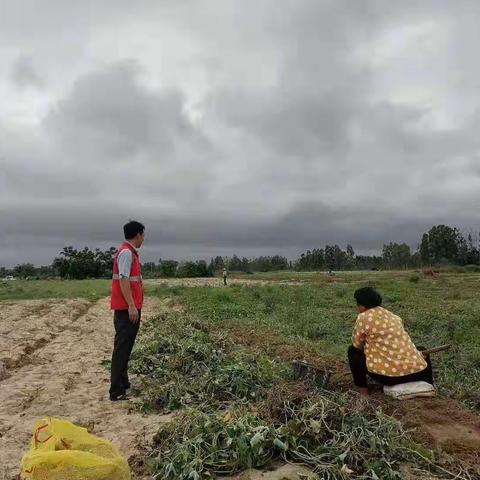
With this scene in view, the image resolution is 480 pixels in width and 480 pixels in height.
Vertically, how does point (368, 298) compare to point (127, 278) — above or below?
below

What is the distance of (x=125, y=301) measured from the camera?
6.10 m

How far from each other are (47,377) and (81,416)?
2.42 metres

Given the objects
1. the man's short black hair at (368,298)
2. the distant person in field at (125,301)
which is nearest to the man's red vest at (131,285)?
the distant person in field at (125,301)

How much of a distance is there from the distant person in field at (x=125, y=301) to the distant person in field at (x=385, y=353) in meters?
2.43

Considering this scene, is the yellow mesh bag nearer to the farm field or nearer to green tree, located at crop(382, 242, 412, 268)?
the farm field

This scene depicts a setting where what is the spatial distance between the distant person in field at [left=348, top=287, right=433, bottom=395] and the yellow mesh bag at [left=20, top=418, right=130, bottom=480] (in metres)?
3.04

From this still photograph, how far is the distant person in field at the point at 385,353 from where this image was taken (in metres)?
5.58

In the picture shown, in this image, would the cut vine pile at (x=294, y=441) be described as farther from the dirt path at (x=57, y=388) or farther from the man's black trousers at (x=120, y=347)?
the man's black trousers at (x=120, y=347)

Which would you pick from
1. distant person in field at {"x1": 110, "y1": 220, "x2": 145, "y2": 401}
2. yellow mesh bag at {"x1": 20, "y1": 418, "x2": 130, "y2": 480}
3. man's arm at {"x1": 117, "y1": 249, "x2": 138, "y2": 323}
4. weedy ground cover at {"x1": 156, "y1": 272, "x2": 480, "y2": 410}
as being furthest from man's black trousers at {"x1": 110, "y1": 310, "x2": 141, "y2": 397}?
weedy ground cover at {"x1": 156, "y1": 272, "x2": 480, "y2": 410}

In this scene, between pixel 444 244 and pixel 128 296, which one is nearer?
pixel 128 296

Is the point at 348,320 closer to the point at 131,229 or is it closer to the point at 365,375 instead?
the point at 365,375

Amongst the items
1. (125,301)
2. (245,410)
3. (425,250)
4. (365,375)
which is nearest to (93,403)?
(125,301)

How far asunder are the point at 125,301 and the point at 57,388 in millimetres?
1759

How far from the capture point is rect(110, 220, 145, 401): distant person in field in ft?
19.9
